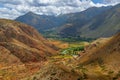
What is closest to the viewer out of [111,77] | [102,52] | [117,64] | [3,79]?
[111,77]

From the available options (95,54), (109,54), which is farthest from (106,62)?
(95,54)

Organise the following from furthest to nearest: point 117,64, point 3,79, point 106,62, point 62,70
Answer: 1. point 3,79
2. point 106,62
3. point 117,64
4. point 62,70

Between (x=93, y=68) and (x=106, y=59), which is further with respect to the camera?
(x=106, y=59)

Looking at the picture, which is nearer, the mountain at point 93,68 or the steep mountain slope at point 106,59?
the mountain at point 93,68

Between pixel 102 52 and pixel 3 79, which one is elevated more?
pixel 102 52

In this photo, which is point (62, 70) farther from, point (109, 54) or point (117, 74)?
point (109, 54)

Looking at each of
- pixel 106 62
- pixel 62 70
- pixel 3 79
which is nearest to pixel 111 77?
pixel 62 70

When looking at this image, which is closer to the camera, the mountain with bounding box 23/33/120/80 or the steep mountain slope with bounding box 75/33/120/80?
the mountain with bounding box 23/33/120/80

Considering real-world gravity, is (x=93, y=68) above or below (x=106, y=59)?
below

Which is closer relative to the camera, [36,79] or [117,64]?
[36,79]

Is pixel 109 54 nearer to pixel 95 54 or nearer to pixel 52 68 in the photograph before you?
pixel 95 54
